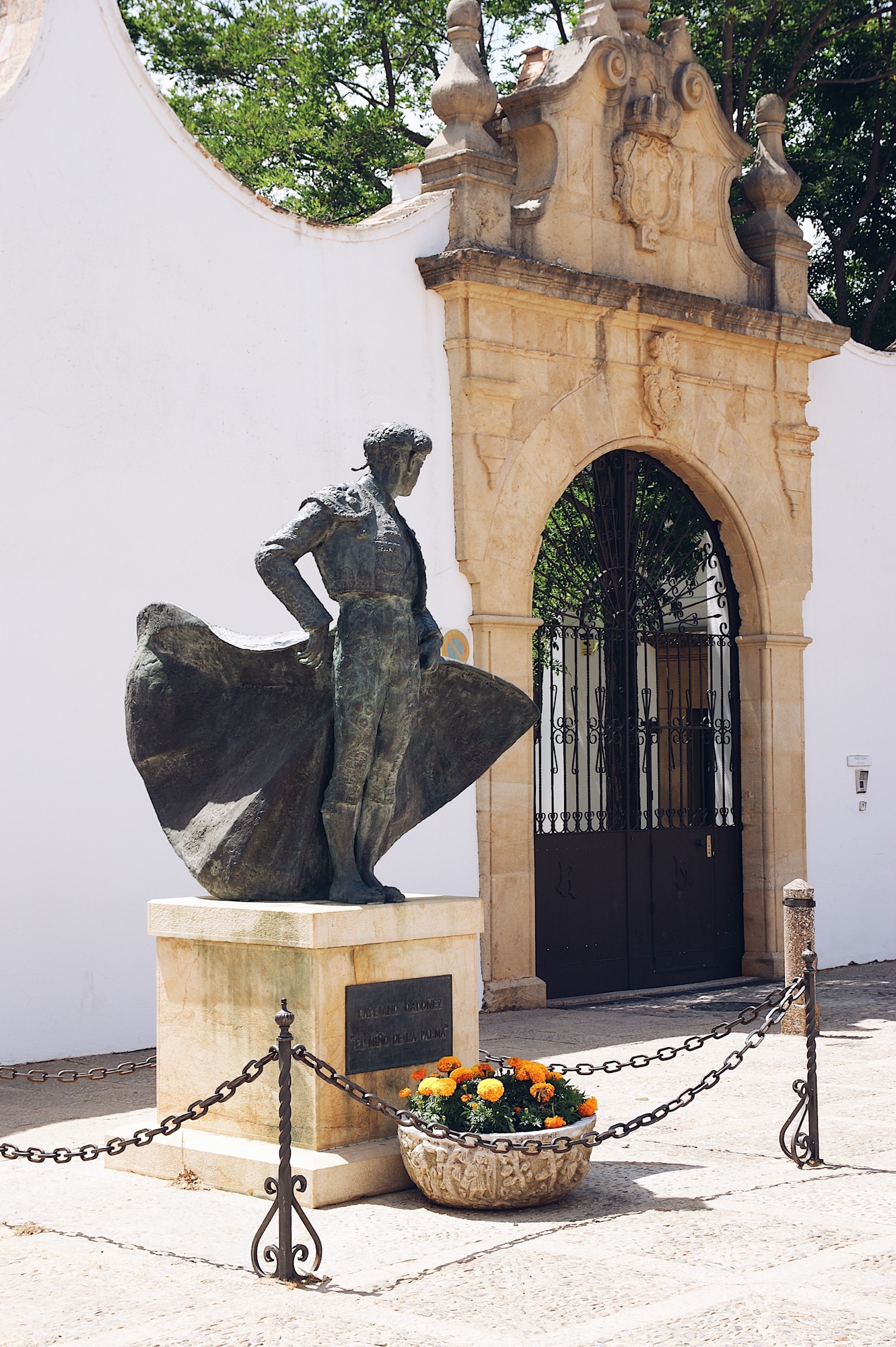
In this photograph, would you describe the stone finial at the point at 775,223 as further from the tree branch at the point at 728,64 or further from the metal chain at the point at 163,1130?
the metal chain at the point at 163,1130

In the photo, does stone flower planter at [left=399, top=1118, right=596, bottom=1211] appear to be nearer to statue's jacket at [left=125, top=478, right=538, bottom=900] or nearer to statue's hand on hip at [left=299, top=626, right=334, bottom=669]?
statue's jacket at [left=125, top=478, right=538, bottom=900]

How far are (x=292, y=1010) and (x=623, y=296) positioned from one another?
697 centimetres

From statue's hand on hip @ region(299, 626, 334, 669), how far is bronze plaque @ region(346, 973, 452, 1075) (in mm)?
1190

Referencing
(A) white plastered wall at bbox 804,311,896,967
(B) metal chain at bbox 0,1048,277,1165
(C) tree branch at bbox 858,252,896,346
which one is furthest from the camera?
(C) tree branch at bbox 858,252,896,346

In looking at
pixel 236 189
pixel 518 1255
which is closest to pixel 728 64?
pixel 236 189

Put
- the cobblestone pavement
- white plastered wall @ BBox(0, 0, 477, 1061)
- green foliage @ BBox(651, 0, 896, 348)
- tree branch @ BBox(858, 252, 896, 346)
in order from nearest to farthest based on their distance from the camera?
the cobblestone pavement, white plastered wall @ BBox(0, 0, 477, 1061), green foliage @ BBox(651, 0, 896, 348), tree branch @ BBox(858, 252, 896, 346)

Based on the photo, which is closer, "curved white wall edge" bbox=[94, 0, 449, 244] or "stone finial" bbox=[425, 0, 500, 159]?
"curved white wall edge" bbox=[94, 0, 449, 244]

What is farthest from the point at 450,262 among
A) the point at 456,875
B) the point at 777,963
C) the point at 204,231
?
the point at 777,963

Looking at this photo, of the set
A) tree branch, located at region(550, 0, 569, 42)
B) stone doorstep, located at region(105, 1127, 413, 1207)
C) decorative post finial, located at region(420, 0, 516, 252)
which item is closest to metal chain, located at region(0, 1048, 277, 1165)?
stone doorstep, located at region(105, 1127, 413, 1207)

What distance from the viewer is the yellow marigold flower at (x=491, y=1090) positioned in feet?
17.8

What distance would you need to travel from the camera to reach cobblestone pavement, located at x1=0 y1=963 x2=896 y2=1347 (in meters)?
4.23

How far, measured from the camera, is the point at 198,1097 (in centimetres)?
611

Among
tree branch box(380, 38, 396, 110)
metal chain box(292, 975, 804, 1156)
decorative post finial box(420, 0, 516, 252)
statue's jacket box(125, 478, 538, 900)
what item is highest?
tree branch box(380, 38, 396, 110)

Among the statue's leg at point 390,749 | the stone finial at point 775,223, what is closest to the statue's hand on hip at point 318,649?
the statue's leg at point 390,749
